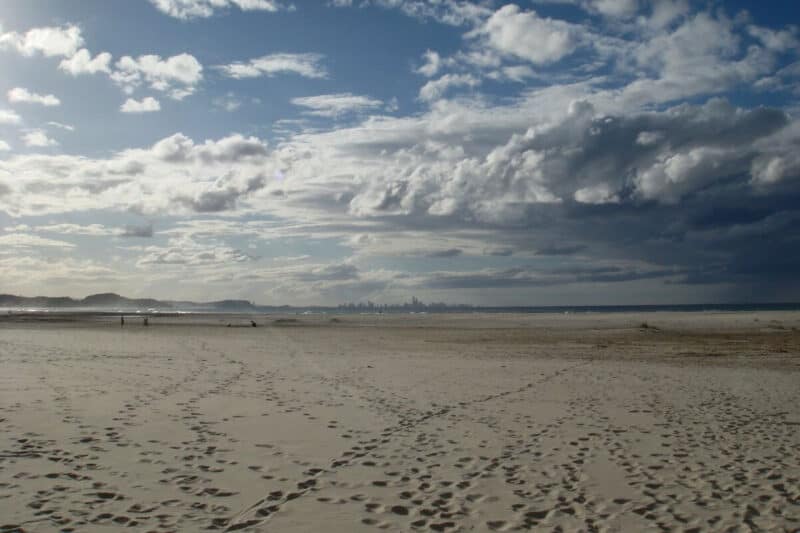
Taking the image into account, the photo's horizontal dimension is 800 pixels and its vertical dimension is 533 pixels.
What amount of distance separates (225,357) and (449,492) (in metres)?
21.1

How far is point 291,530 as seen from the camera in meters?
6.89

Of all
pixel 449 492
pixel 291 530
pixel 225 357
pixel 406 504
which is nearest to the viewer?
pixel 291 530

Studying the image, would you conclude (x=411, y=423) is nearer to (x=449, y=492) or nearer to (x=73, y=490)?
(x=449, y=492)

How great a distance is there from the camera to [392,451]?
1045cm

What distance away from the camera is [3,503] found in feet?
24.0

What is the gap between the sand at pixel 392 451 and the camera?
739 centimetres

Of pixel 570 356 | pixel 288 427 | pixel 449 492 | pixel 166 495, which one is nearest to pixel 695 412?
pixel 449 492

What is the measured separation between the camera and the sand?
7387 millimetres

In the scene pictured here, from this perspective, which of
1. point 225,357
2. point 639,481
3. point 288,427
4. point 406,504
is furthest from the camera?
point 225,357

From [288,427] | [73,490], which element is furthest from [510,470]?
[73,490]

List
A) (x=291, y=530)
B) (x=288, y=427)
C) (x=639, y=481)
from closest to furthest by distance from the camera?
(x=291, y=530), (x=639, y=481), (x=288, y=427)

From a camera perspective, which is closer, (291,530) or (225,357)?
(291,530)

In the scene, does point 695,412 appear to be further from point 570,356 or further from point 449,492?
point 570,356

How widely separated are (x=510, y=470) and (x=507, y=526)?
2.36 metres
